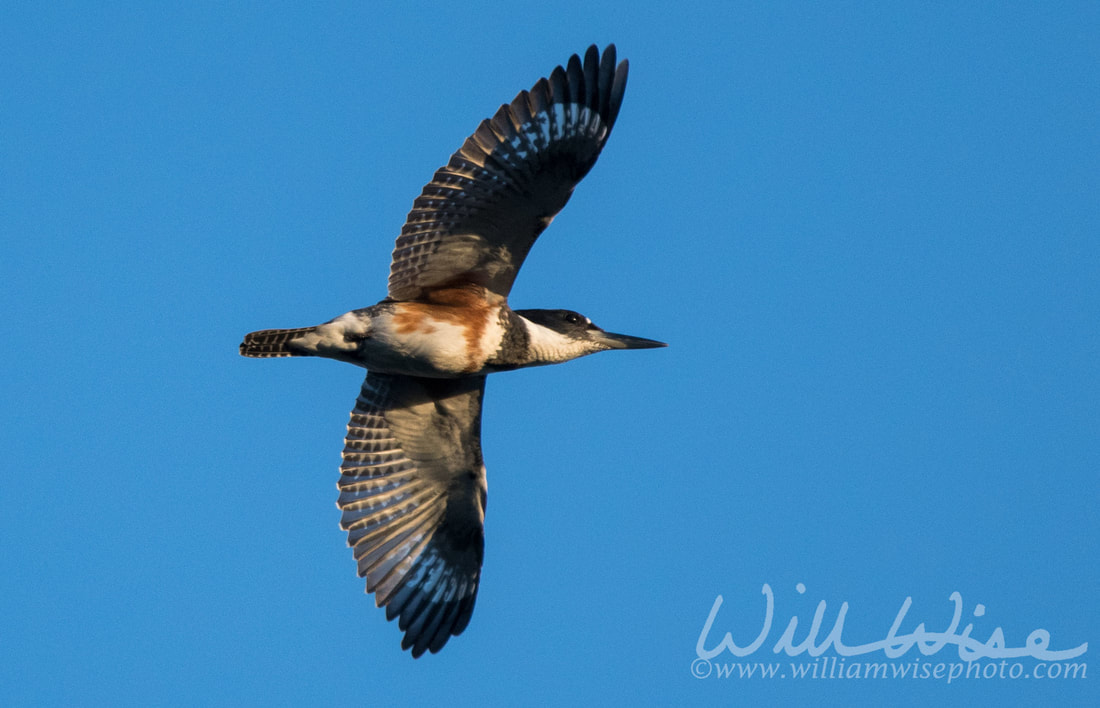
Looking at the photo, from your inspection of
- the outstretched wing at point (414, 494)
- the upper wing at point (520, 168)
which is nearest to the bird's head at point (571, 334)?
the upper wing at point (520, 168)

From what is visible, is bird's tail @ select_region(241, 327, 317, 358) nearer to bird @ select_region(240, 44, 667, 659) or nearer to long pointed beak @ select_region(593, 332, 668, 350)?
bird @ select_region(240, 44, 667, 659)

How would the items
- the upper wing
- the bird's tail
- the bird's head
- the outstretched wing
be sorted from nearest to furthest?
the upper wing → the bird's tail → the bird's head → the outstretched wing

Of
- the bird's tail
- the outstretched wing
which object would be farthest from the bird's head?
the bird's tail

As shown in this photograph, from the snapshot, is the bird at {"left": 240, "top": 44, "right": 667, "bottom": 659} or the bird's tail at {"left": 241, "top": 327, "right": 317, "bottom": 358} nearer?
the bird at {"left": 240, "top": 44, "right": 667, "bottom": 659}

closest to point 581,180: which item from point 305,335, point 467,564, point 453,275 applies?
point 453,275

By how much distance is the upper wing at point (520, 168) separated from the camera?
10633 millimetres

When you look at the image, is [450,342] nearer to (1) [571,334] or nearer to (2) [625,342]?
(1) [571,334]

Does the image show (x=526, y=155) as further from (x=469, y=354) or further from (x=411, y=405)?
(x=411, y=405)

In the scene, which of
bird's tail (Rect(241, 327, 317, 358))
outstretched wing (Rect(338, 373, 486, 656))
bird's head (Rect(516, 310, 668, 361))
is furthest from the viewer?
outstretched wing (Rect(338, 373, 486, 656))

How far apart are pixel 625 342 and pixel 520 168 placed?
1.97 meters

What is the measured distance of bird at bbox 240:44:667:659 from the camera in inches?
420

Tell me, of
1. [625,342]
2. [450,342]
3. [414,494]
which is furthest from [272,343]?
[625,342]

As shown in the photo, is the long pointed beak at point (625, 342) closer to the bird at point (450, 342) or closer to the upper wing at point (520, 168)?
the bird at point (450, 342)

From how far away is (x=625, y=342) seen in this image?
11820 millimetres
